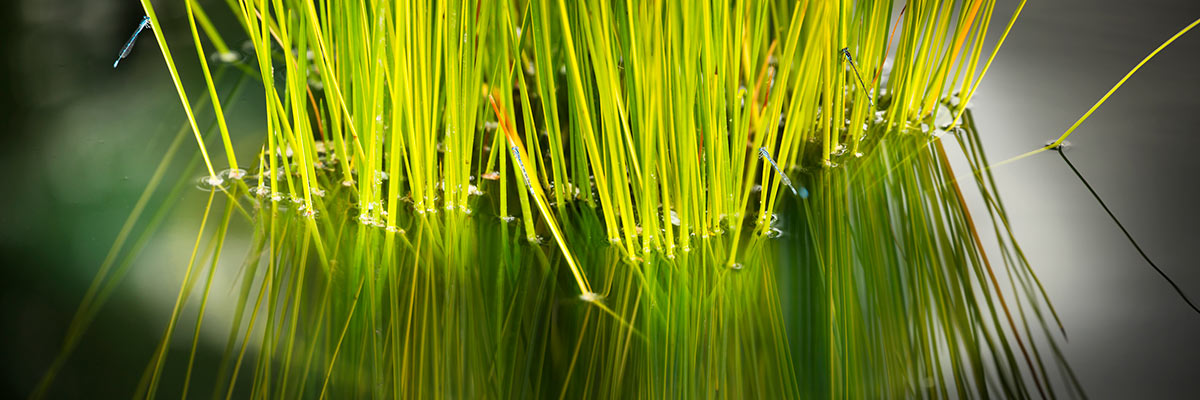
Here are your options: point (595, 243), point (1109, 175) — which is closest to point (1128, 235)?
point (1109, 175)

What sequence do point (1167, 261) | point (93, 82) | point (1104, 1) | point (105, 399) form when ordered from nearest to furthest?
point (105, 399)
point (1167, 261)
point (93, 82)
point (1104, 1)

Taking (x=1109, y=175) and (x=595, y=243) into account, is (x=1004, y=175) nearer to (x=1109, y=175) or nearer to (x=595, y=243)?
(x=1109, y=175)

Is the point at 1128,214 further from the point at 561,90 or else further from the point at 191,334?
the point at 191,334

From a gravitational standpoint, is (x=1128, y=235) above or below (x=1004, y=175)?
below

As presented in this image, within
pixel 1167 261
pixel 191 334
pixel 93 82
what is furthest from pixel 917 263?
pixel 93 82

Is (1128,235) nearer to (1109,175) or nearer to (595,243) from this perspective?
(1109,175)

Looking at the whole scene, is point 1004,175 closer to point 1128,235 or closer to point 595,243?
point 1128,235

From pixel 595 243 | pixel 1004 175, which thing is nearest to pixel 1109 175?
pixel 1004 175

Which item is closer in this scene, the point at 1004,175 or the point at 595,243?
the point at 595,243
